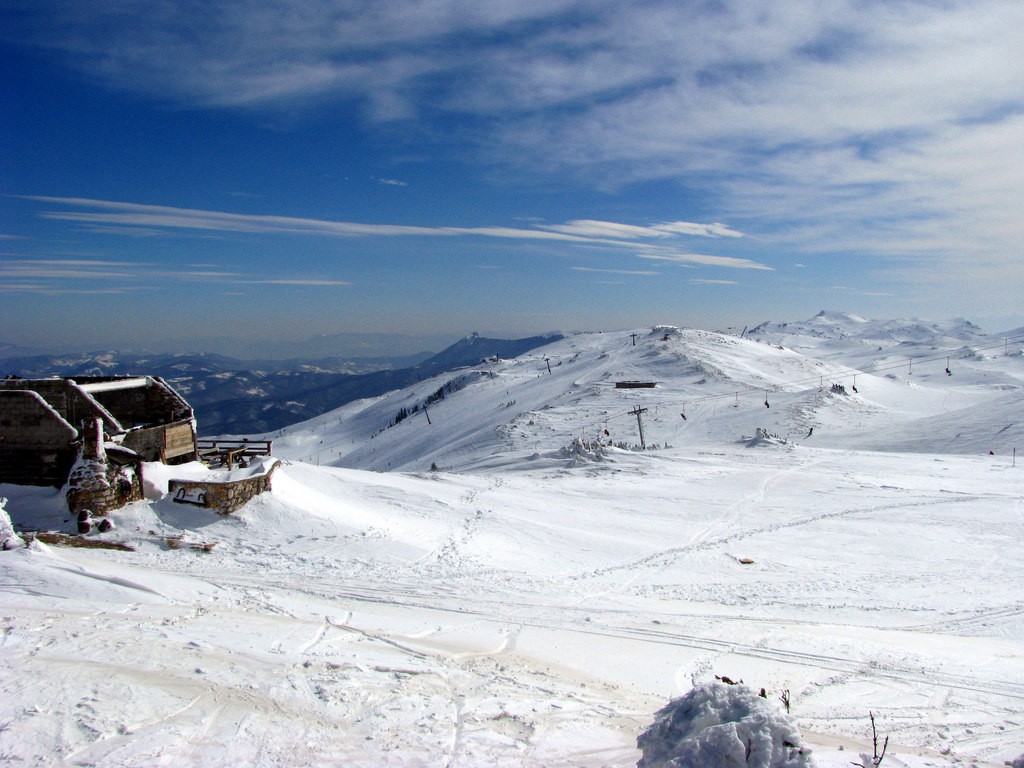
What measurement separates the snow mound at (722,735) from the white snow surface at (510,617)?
134 cm

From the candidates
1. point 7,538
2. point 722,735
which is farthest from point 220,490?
point 722,735

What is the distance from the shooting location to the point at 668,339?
8794cm

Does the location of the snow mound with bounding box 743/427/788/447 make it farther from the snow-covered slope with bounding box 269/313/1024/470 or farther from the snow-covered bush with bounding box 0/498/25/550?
the snow-covered bush with bounding box 0/498/25/550

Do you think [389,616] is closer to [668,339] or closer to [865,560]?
[865,560]

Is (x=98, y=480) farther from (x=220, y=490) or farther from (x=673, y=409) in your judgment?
(x=673, y=409)

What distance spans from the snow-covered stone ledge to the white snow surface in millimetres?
265

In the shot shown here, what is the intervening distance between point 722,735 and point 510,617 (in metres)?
6.44

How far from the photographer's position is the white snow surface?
651cm

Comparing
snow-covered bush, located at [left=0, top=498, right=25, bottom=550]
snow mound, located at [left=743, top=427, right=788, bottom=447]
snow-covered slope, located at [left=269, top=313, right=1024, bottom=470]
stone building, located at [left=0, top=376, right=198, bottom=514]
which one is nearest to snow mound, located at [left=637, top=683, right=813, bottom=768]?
snow-covered bush, located at [left=0, top=498, right=25, bottom=550]

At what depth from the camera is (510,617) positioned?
1088cm

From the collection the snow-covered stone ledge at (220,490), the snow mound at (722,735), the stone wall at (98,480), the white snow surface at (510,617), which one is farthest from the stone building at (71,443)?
the snow mound at (722,735)

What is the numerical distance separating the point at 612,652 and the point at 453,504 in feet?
36.0

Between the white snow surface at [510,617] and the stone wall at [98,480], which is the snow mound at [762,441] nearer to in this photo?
the white snow surface at [510,617]

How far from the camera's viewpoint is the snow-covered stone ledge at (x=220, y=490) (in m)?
14.1
